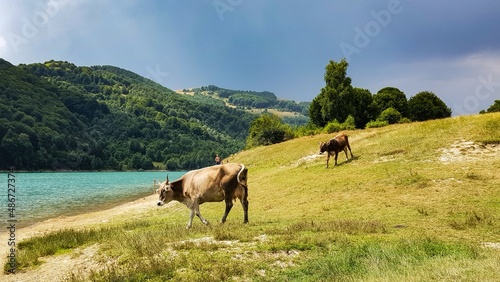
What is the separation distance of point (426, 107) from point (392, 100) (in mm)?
10570

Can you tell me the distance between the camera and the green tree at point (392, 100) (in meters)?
96.9

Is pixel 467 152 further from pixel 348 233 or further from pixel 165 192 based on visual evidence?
pixel 165 192

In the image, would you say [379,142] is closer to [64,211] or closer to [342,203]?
[342,203]

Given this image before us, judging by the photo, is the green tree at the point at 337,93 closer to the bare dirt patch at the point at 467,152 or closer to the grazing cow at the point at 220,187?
the bare dirt patch at the point at 467,152

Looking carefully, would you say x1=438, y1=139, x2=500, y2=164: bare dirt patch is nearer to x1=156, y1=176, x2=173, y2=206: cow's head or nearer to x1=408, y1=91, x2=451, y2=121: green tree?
x1=156, y1=176, x2=173, y2=206: cow's head

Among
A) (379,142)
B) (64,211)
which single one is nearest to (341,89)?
(379,142)

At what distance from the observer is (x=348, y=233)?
13.1m

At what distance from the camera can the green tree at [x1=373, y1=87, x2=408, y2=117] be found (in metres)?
96.9

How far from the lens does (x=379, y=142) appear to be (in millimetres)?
43531

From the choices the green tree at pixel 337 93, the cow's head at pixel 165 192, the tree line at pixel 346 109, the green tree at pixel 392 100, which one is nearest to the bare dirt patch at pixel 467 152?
the cow's head at pixel 165 192

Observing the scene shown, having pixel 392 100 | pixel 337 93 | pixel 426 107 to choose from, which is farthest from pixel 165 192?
pixel 426 107

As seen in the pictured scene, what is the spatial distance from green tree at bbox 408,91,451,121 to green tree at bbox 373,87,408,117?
6.57 ft

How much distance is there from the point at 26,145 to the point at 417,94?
150 meters

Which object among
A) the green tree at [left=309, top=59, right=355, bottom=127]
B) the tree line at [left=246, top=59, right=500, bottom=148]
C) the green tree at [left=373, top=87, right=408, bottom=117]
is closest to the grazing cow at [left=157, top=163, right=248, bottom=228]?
the tree line at [left=246, top=59, right=500, bottom=148]
